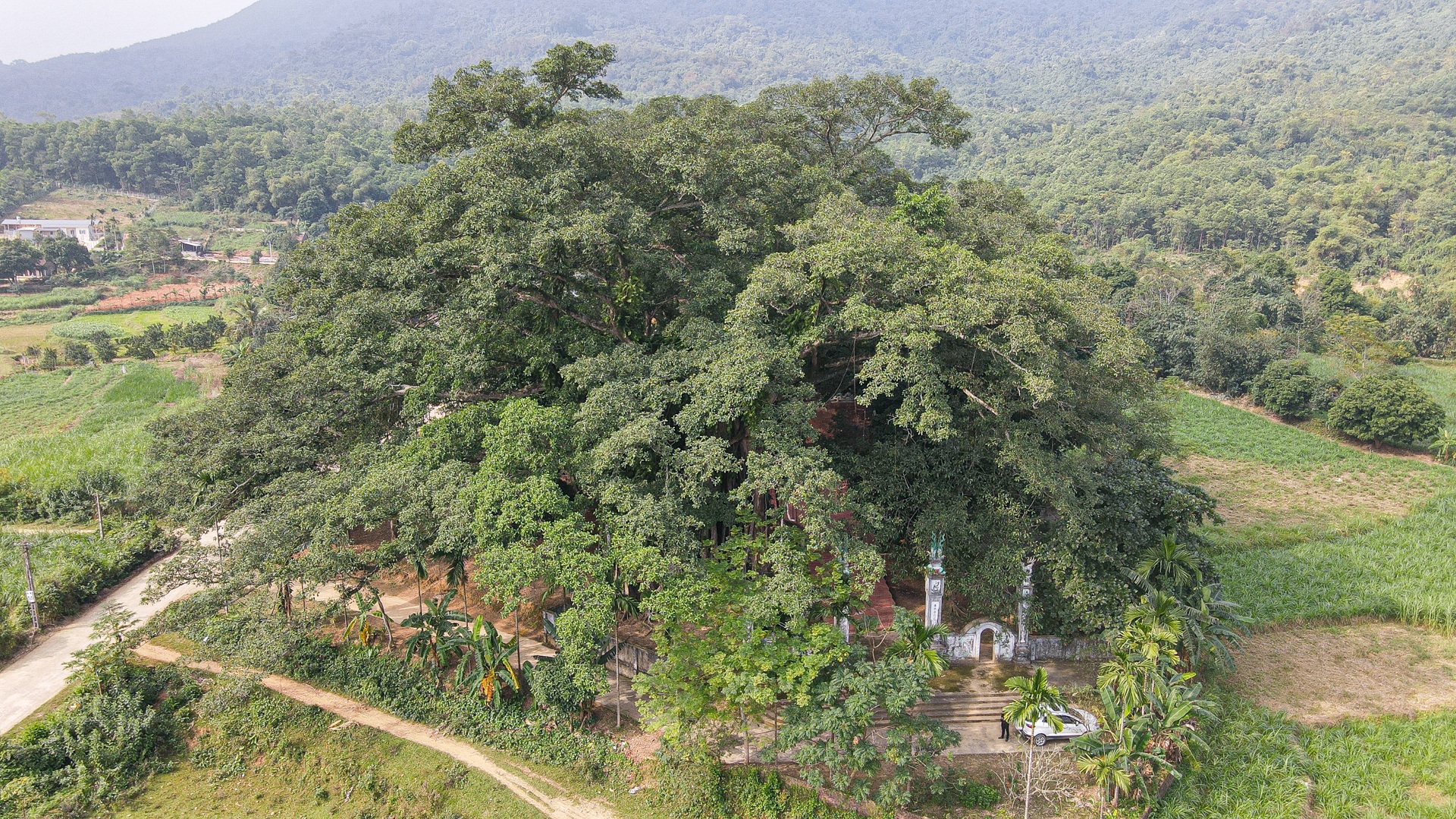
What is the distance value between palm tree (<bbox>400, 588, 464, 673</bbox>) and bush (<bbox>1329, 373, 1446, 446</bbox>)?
35524mm

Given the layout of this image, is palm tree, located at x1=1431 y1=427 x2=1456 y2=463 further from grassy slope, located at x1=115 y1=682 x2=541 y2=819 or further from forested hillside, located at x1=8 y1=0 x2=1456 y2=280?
grassy slope, located at x1=115 y1=682 x2=541 y2=819

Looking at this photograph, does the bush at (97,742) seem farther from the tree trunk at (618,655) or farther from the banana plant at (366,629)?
the tree trunk at (618,655)

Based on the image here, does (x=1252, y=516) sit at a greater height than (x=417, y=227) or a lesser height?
lesser

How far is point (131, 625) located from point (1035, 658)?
819 inches

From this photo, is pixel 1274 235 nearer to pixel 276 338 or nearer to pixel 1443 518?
pixel 1443 518

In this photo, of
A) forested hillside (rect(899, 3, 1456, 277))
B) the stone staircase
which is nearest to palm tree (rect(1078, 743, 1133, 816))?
the stone staircase

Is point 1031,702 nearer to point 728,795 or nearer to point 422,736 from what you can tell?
point 728,795

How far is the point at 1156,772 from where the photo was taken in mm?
13469

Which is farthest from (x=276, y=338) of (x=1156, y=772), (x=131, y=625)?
(x=1156, y=772)

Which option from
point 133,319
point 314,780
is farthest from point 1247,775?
point 133,319

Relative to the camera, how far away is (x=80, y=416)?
36375 millimetres

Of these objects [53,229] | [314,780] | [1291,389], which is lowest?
[1291,389]

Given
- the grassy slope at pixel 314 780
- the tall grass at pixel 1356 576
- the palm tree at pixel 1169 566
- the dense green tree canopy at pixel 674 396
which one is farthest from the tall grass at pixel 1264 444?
the grassy slope at pixel 314 780

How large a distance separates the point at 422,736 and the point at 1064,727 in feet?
41.6
